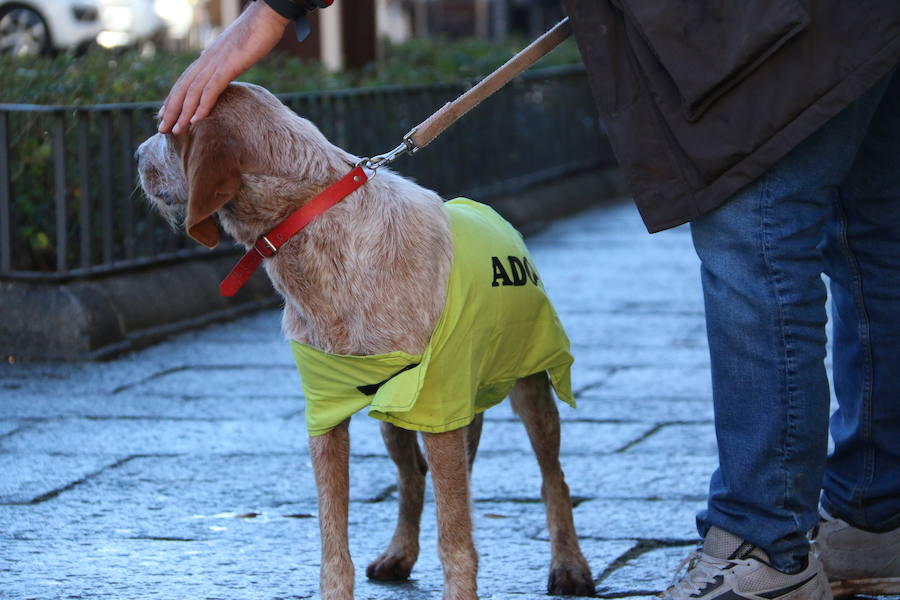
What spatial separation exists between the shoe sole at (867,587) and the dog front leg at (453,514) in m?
0.85

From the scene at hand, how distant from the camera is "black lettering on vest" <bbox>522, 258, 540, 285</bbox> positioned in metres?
3.44

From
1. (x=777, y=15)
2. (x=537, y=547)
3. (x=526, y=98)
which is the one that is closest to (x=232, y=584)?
(x=537, y=547)

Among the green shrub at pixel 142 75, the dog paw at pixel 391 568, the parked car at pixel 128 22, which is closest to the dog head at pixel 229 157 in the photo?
the dog paw at pixel 391 568

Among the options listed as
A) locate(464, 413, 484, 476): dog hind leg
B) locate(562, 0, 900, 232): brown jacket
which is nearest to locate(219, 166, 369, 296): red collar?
locate(562, 0, 900, 232): brown jacket

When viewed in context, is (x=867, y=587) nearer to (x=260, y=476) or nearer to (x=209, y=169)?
(x=209, y=169)

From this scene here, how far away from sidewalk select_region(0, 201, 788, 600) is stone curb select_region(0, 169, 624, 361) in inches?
5.0

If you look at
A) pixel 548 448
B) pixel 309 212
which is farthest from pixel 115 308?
pixel 309 212

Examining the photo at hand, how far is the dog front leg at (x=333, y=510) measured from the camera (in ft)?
10.3

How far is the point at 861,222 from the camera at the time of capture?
317 cm

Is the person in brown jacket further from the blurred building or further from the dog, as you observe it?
the blurred building

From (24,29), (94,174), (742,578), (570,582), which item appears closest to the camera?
(742,578)

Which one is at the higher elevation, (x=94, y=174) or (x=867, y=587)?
(x=94, y=174)

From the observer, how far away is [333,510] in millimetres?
3148

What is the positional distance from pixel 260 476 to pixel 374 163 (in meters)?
1.64
